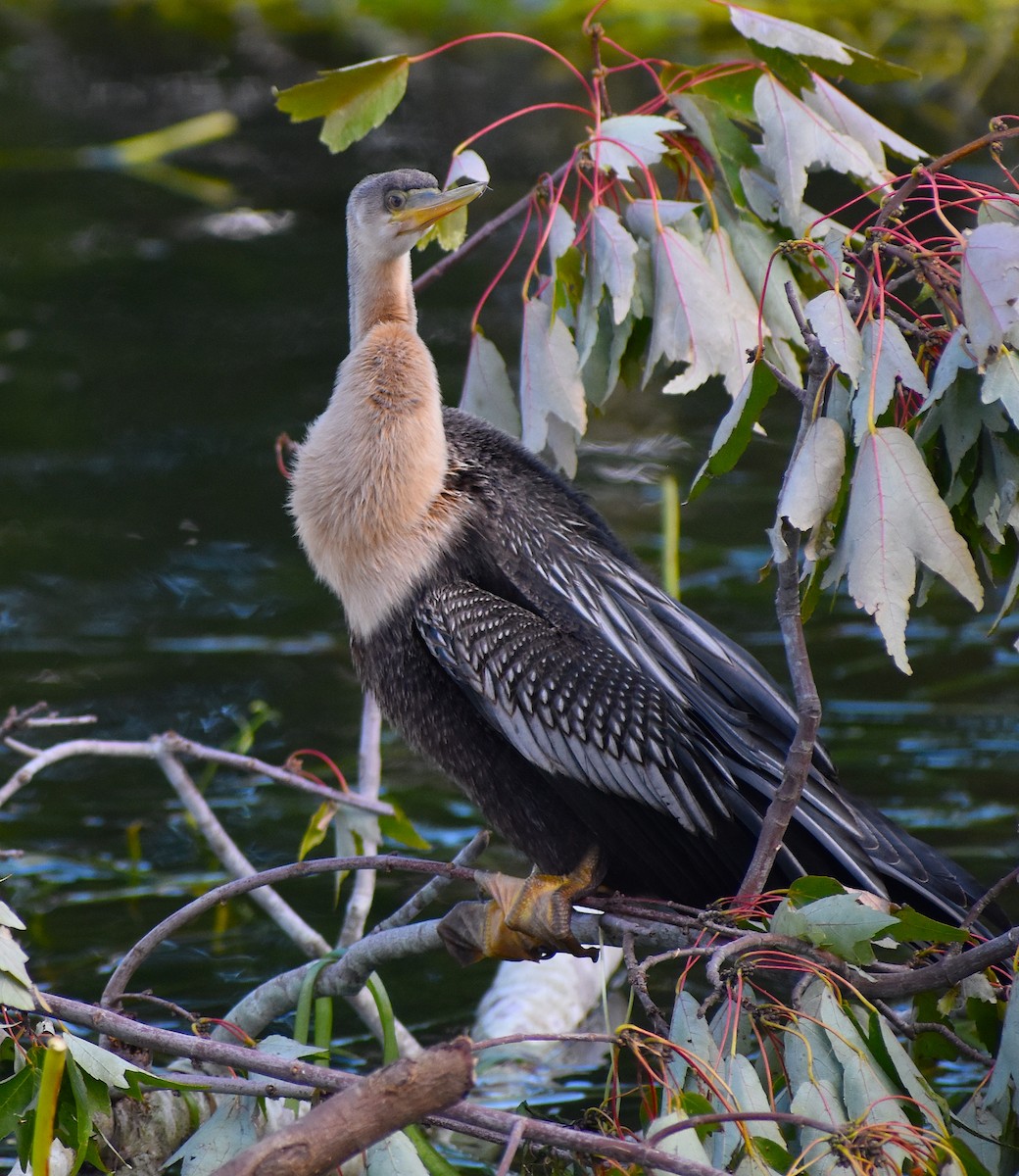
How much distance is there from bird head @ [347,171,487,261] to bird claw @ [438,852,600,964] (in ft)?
4.62

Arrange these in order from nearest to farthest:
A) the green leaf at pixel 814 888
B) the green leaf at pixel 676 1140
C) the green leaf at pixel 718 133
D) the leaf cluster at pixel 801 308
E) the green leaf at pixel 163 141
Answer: the green leaf at pixel 676 1140 < the leaf cluster at pixel 801 308 < the green leaf at pixel 814 888 < the green leaf at pixel 718 133 < the green leaf at pixel 163 141

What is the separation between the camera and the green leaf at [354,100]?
11.0 feet

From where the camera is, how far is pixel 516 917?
321 centimetres

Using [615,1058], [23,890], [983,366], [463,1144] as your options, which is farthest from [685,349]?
[23,890]

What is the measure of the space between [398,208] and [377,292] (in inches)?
8.1

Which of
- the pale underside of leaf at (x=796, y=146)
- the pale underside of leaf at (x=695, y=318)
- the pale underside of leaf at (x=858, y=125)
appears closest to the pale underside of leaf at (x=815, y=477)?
the pale underside of leaf at (x=695, y=318)

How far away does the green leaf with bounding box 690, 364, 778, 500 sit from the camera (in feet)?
8.30

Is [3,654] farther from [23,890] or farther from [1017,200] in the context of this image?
[1017,200]

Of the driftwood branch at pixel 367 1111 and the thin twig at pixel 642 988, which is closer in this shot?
the driftwood branch at pixel 367 1111

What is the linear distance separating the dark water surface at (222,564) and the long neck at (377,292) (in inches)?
89.8

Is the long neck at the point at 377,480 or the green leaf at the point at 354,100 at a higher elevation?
the green leaf at the point at 354,100

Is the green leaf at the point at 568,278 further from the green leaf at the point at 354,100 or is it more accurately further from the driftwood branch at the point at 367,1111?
the driftwood branch at the point at 367,1111

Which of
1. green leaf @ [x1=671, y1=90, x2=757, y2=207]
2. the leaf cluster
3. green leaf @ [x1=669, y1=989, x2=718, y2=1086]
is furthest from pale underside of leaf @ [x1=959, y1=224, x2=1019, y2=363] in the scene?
green leaf @ [x1=671, y1=90, x2=757, y2=207]

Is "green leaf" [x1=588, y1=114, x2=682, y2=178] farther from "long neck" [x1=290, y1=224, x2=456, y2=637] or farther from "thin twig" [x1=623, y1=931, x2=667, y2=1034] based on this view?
"thin twig" [x1=623, y1=931, x2=667, y2=1034]
